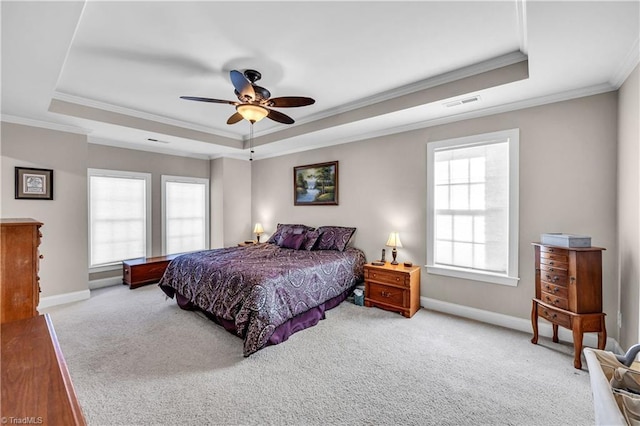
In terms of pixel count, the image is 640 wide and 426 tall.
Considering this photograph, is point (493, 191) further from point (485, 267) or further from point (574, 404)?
point (574, 404)

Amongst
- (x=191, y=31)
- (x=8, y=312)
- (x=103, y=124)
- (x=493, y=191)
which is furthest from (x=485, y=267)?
(x=103, y=124)

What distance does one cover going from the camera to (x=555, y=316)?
8.20ft

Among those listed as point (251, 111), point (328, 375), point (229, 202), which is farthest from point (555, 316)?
point (229, 202)

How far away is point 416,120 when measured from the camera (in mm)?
3656

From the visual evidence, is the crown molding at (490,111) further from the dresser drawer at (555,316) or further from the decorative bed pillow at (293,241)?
the dresser drawer at (555,316)

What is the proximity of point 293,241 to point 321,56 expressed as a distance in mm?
2895

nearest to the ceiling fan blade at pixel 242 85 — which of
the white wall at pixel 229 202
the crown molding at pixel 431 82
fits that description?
the crown molding at pixel 431 82

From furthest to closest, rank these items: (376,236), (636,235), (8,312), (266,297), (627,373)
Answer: (376,236), (266,297), (636,235), (8,312), (627,373)

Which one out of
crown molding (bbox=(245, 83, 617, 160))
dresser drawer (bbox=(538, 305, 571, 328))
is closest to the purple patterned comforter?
crown molding (bbox=(245, 83, 617, 160))

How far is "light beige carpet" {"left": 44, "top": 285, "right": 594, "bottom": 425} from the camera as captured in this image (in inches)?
72.5

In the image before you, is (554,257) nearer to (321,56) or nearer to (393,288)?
(393,288)

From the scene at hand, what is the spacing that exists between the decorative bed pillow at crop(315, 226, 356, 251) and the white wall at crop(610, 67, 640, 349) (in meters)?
2.98

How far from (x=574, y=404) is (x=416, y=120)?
10.3 ft

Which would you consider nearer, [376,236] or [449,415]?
[449,415]
